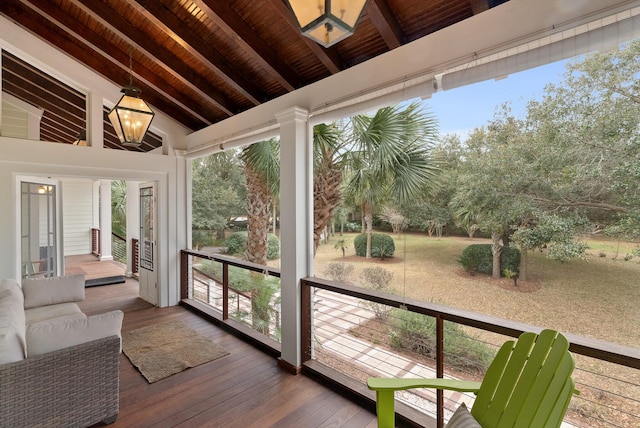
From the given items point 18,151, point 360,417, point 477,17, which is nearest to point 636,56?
point 477,17

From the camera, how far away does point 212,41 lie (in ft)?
10.8

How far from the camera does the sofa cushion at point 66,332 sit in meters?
2.00

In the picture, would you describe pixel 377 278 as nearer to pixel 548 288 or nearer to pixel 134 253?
pixel 548 288

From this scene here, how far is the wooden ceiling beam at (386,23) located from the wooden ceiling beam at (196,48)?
188cm

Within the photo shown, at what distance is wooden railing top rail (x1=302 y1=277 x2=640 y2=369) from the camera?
1.43 meters

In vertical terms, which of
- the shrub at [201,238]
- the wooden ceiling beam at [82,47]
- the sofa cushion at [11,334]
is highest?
the wooden ceiling beam at [82,47]

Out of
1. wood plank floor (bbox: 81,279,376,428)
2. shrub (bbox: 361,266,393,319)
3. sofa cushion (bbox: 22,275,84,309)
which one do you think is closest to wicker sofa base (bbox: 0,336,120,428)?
wood plank floor (bbox: 81,279,376,428)

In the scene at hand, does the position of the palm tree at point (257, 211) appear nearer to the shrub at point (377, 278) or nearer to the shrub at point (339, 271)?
the shrub at point (339, 271)

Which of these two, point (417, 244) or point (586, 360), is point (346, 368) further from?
point (586, 360)

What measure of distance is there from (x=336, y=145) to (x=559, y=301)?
2.44m

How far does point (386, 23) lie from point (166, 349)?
3.95 meters

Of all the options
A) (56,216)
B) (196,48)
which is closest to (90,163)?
(56,216)

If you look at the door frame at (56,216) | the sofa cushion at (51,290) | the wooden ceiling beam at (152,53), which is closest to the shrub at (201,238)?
the sofa cushion at (51,290)

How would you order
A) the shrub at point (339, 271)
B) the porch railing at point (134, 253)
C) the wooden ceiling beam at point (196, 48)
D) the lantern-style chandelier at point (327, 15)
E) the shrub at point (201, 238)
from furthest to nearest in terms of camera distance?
the porch railing at point (134, 253)
the shrub at point (201, 238)
the shrub at point (339, 271)
the wooden ceiling beam at point (196, 48)
the lantern-style chandelier at point (327, 15)
